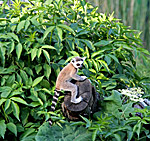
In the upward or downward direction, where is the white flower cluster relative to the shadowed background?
downward

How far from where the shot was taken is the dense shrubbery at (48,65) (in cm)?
288

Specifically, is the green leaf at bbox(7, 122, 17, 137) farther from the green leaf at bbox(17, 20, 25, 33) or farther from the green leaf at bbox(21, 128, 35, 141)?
the green leaf at bbox(17, 20, 25, 33)

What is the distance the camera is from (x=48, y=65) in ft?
10.9

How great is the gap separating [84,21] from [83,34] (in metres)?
0.22

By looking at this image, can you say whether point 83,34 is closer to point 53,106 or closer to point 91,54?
point 91,54

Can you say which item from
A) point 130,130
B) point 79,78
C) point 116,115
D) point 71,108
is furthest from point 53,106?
point 130,130

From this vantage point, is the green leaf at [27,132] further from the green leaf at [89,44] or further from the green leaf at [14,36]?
the green leaf at [89,44]

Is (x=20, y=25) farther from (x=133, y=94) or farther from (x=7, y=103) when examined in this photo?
(x=133, y=94)

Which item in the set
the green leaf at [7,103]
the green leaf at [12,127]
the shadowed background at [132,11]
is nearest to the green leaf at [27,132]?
the green leaf at [12,127]

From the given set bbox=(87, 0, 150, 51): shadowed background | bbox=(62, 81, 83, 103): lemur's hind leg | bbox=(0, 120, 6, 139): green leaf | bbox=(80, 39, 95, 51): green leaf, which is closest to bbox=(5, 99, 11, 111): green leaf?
bbox=(0, 120, 6, 139): green leaf

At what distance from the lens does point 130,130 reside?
2.55 metres

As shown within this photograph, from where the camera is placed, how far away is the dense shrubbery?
288cm

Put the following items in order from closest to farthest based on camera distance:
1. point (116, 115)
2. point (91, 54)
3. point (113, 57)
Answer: point (116, 115)
point (113, 57)
point (91, 54)

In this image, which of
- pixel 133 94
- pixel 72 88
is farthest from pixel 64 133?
pixel 133 94
